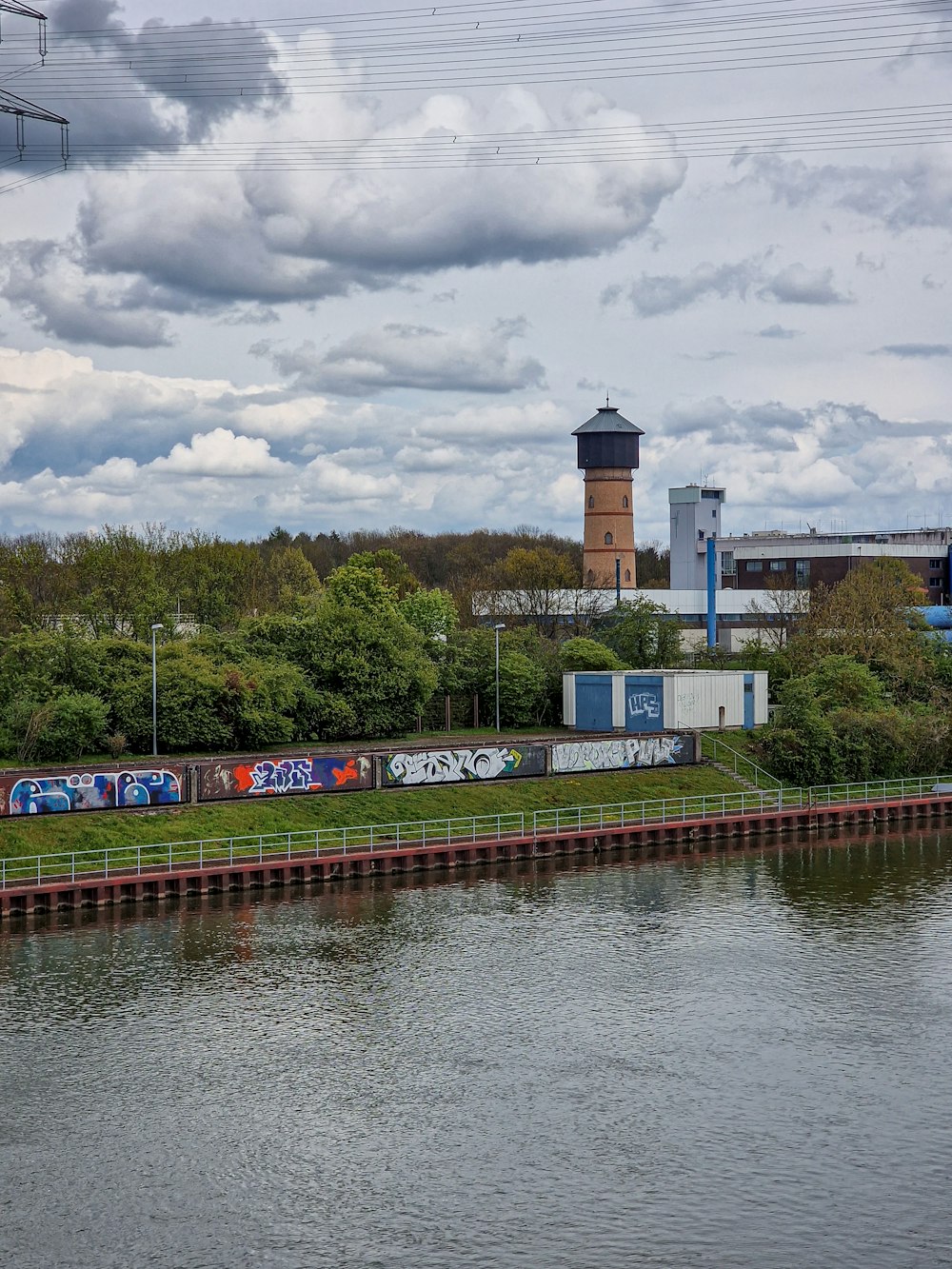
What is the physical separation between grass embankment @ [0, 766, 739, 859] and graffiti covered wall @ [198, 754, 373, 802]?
1.49 feet

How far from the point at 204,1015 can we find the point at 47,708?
29.9m

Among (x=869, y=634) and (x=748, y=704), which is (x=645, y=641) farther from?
(x=748, y=704)

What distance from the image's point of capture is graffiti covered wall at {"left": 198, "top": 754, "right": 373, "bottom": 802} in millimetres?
59156

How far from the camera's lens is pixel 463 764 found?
219ft

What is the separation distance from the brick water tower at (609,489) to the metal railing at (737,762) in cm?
4411

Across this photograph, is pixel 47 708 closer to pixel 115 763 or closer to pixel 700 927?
pixel 115 763

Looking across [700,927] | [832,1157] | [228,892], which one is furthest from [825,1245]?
[228,892]

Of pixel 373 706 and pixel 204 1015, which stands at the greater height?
pixel 373 706

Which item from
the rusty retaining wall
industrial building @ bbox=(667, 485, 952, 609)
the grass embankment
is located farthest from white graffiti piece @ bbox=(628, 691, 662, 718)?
industrial building @ bbox=(667, 485, 952, 609)

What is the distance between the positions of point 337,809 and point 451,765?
7027mm

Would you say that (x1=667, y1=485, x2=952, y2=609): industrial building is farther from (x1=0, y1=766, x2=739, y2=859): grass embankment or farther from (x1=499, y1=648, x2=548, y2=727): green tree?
(x1=0, y1=766, x2=739, y2=859): grass embankment

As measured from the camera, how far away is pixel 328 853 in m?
56.8

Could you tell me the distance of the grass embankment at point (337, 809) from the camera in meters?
53.8

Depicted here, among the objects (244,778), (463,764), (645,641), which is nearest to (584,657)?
(645,641)
